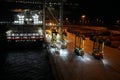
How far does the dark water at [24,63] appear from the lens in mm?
33125

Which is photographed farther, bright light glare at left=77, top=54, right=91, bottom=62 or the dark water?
bright light glare at left=77, top=54, right=91, bottom=62

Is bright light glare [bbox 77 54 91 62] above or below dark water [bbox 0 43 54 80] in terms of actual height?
above

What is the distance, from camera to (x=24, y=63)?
40.2 metres

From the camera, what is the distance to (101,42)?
3541 cm

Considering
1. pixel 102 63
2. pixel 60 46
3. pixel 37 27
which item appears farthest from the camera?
pixel 37 27

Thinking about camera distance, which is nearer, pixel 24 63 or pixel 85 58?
pixel 85 58

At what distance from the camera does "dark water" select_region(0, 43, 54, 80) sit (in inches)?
1304

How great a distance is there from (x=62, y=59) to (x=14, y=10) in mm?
36918

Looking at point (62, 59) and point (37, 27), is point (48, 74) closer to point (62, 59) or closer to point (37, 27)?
point (62, 59)

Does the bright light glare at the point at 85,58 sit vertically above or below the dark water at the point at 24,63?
above

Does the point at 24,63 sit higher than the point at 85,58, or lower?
lower

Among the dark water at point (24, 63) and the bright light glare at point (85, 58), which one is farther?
the bright light glare at point (85, 58)

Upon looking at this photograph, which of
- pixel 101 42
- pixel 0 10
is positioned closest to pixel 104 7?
pixel 0 10

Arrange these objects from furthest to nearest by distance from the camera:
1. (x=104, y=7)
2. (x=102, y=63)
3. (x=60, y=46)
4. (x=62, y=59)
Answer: (x=104, y=7), (x=60, y=46), (x=62, y=59), (x=102, y=63)
